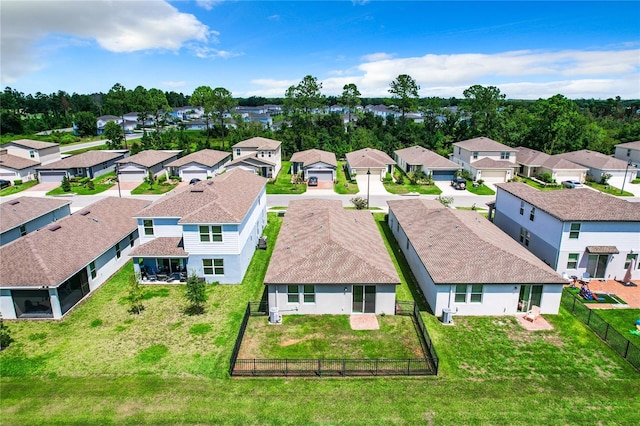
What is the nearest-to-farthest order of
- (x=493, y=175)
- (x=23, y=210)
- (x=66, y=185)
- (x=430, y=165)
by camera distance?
(x=23, y=210)
(x=66, y=185)
(x=430, y=165)
(x=493, y=175)

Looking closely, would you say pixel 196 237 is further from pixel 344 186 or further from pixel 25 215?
pixel 344 186

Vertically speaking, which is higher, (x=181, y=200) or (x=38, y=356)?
(x=181, y=200)

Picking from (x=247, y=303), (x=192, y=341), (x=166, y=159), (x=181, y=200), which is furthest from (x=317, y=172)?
(x=192, y=341)

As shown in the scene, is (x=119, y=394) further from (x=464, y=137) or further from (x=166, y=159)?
(x=464, y=137)

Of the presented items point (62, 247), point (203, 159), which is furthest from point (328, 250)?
point (203, 159)

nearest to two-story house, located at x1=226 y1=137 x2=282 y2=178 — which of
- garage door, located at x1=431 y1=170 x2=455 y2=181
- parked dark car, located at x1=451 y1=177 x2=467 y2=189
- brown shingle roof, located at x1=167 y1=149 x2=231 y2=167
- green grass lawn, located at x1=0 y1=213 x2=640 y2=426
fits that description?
brown shingle roof, located at x1=167 y1=149 x2=231 y2=167

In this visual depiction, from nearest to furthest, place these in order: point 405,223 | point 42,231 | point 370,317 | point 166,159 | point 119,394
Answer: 1. point 119,394
2. point 370,317
3. point 42,231
4. point 405,223
5. point 166,159
